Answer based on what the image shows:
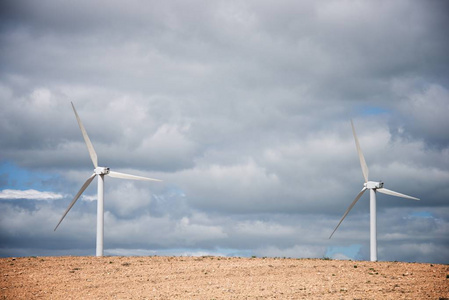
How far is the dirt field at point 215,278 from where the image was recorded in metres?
35.5

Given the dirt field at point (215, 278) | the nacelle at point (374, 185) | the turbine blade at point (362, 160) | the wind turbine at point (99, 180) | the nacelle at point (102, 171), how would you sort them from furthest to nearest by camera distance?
the turbine blade at point (362, 160) < the nacelle at point (374, 185) < the nacelle at point (102, 171) < the wind turbine at point (99, 180) < the dirt field at point (215, 278)

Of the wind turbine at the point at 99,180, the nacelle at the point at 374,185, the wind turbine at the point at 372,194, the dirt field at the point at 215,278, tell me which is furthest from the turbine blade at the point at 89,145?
the nacelle at the point at 374,185

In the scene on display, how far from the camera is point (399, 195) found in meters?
51.8

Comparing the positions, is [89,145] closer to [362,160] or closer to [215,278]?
[215,278]

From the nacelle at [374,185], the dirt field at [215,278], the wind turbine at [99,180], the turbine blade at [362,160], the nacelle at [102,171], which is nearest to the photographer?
the dirt field at [215,278]

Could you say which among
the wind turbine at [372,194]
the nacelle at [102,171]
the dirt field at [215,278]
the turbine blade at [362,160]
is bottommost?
the dirt field at [215,278]

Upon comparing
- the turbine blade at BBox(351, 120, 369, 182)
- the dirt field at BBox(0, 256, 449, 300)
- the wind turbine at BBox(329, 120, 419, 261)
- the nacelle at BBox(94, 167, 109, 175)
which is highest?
the turbine blade at BBox(351, 120, 369, 182)

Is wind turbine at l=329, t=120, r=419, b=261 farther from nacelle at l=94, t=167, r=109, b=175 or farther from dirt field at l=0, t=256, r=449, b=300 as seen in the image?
nacelle at l=94, t=167, r=109, b=175

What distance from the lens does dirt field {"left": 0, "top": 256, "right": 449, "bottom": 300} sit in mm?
35500

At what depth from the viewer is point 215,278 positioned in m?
39.2

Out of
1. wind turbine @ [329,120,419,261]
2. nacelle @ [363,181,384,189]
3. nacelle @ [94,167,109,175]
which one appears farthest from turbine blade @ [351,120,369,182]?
nacelle @ [94,167,109,175]

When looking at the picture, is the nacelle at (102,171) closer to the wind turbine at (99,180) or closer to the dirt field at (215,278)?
the wind turbine at (99,180)

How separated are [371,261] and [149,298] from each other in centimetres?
2006

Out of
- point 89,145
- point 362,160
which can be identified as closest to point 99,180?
point 89,145
